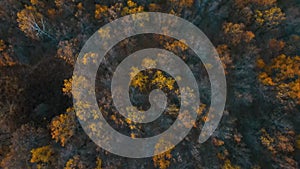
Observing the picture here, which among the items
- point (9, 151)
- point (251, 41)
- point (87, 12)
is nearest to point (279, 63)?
point (251, 41)

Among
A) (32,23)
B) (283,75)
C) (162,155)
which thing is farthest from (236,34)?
(32,23)

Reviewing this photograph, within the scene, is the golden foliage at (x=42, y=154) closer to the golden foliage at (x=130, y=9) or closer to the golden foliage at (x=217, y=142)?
the golden foliage at (x=130, y=9)

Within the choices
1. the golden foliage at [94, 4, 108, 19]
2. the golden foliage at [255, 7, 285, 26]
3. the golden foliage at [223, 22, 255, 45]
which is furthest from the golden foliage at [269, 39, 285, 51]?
the golden foliage at [94, 4, 108, 19]

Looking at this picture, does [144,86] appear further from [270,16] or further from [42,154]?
[270,16]

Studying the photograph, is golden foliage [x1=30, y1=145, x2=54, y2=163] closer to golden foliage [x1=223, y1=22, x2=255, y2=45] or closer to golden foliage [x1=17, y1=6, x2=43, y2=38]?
golden foliage [x1=17, y1=6, x2=43, y2=38]

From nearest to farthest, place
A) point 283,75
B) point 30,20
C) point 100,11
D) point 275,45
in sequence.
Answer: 1. point 30,20
2. point 100,11
3. point 283,75
4. point 275,45

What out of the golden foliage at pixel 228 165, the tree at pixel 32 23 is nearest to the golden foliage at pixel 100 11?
the tree at pixel 32 23

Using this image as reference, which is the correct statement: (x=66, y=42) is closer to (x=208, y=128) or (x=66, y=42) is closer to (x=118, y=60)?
(x=118, y=60)
